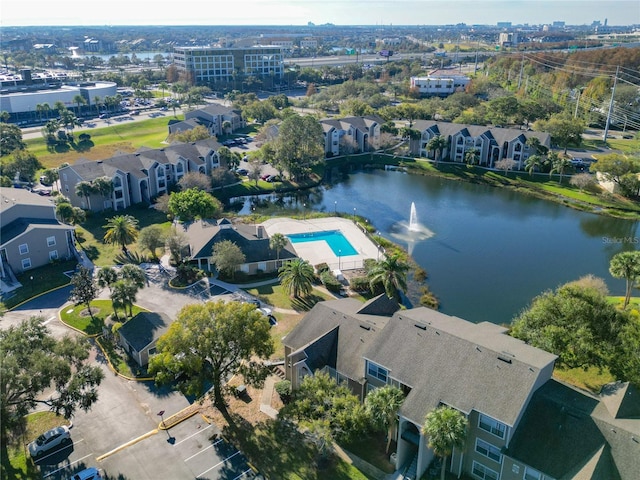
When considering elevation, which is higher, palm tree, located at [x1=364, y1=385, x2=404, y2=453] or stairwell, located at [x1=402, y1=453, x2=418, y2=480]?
palm tree, located at [x1=364, y1=385, x2=404, y2=453]

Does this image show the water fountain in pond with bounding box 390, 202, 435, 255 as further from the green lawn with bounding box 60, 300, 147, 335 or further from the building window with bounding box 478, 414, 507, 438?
the building window with bounding box 478, 414, 507, 438

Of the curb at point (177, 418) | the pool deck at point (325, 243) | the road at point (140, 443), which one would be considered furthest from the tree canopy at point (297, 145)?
the curb at point (177, 418)

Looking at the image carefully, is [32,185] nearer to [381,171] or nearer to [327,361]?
[381,171]

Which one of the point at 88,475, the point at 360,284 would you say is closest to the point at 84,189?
the point at 360,284

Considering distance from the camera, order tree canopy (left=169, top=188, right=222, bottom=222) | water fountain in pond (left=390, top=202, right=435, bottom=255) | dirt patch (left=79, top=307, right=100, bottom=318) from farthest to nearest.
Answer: water fountain in pond (left=390, top=202, right=435, bottom=255)
tree canopy (left=169, top=188, right=222, bottom=222)
dirt patch (left=79, top=307, right=100, bottom=318)

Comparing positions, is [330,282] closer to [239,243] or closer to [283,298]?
[283,298]

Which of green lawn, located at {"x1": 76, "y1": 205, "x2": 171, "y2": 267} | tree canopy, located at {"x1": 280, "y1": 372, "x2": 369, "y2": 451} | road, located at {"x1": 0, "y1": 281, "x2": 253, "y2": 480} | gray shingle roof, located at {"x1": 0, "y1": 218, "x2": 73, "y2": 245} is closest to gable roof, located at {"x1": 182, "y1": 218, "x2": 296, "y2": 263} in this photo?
green lawn, located at {"x1": 76, "y1": 205, "x2": 171, "y2": 267}

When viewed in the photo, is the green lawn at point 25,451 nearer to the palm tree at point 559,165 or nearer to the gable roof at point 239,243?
the gable roof at point 239,243
